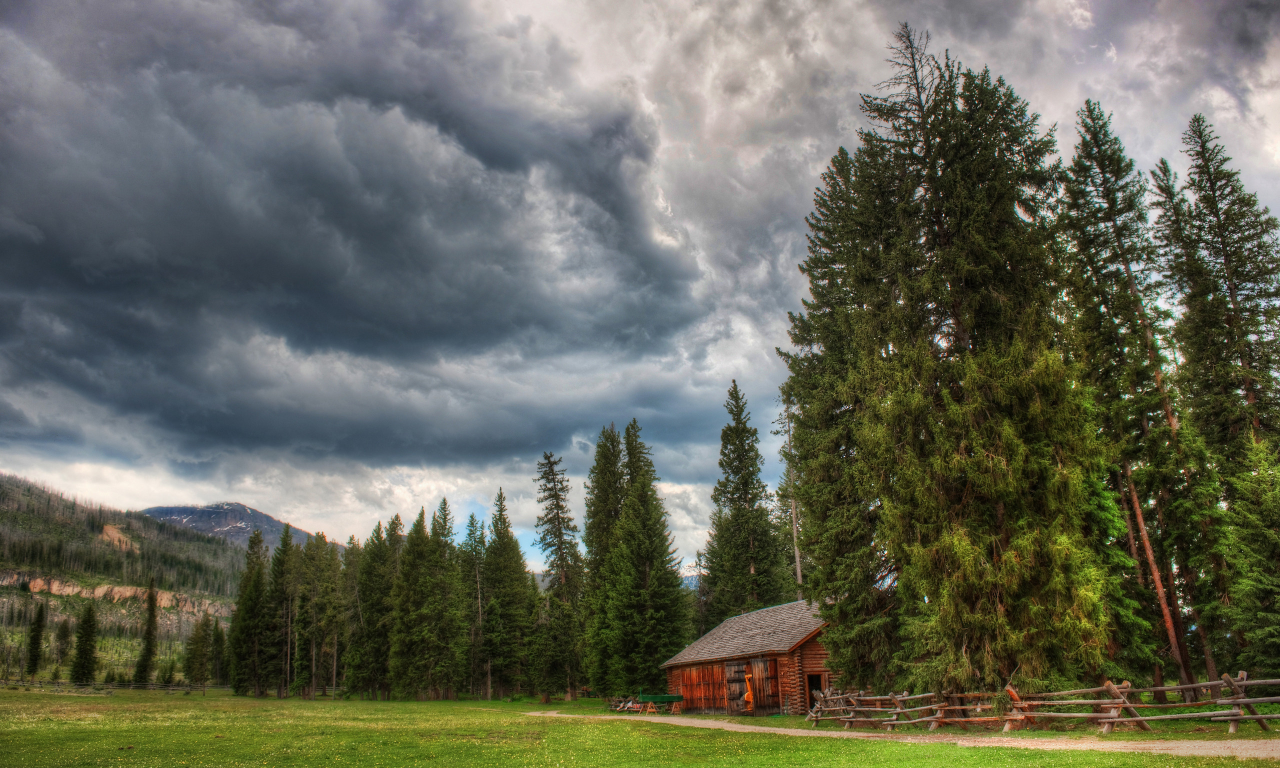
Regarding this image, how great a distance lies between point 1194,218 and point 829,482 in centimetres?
2214

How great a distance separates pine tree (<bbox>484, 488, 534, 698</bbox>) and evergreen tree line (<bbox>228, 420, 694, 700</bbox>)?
0.43ft

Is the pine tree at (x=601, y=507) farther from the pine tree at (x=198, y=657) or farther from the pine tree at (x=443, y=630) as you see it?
the pine tree at (x=198, y=657)

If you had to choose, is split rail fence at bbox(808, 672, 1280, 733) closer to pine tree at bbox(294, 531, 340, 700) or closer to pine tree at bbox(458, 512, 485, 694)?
pine tree at bbox(458, 512, 485, 694)

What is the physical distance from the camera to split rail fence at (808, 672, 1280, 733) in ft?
48.2

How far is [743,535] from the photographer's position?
46062 millimetres

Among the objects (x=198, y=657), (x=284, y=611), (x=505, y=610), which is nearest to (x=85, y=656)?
(x=198, y=657)

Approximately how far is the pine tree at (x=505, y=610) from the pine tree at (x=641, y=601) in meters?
17.9

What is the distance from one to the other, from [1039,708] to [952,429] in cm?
843

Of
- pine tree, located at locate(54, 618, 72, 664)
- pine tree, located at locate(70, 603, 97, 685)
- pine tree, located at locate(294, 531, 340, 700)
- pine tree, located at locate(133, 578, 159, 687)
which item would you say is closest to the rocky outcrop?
pine tree, located at locate(54, 618, 72, 664)

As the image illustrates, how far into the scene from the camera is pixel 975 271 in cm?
2130

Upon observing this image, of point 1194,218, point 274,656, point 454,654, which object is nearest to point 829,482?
point 1194,218

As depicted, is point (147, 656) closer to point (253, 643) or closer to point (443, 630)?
point (253, 643)

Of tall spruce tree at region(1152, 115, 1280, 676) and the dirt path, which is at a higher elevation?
tall spruce tree at region(1152, 115, 1280, 676)

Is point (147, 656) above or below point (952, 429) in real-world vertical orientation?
below
